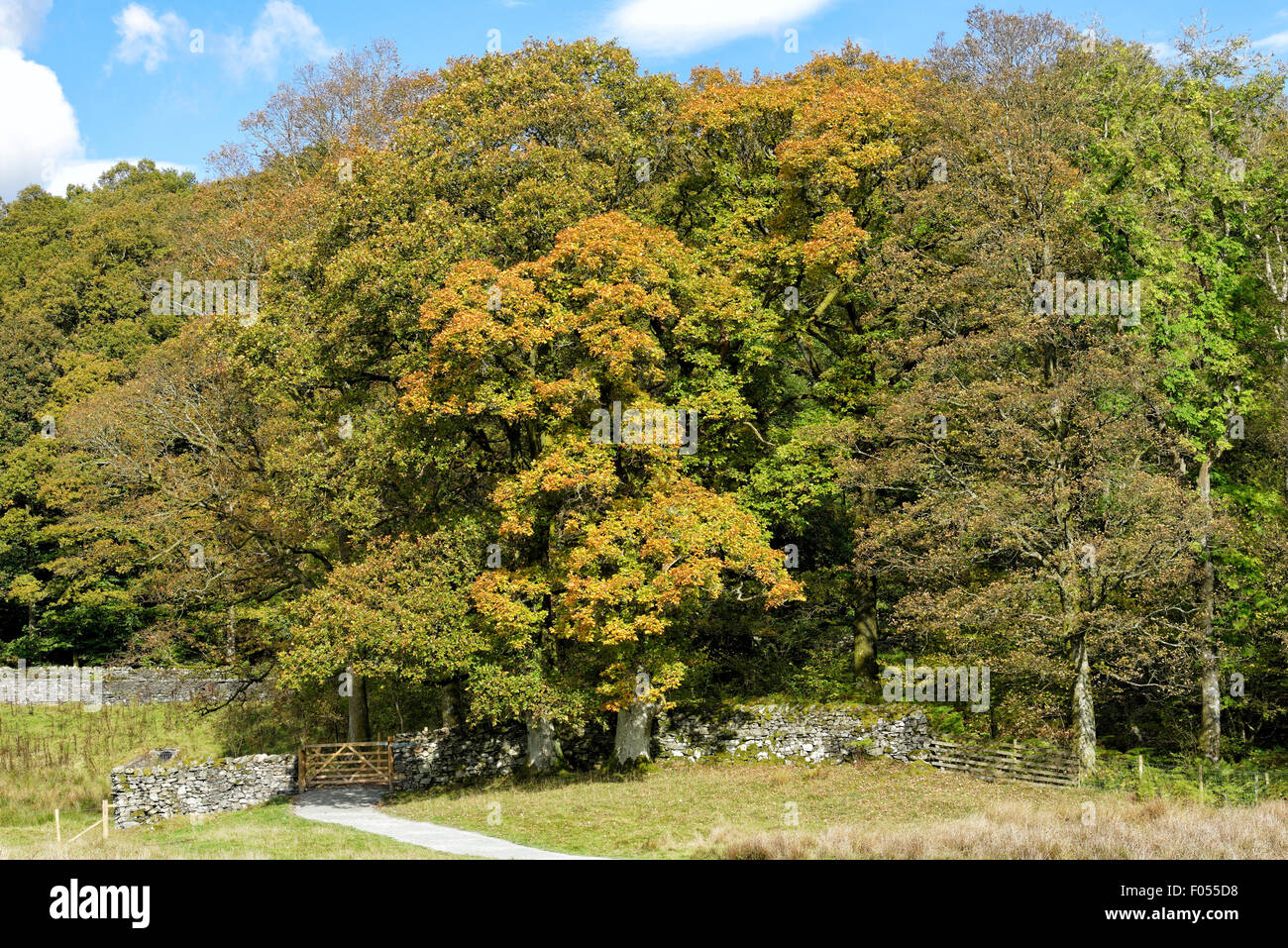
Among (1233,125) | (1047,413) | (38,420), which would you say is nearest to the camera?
(1047,413)

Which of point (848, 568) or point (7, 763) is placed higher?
point (848, 568)

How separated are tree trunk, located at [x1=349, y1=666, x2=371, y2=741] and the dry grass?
15467 mm

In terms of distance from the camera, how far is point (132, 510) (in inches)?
1407

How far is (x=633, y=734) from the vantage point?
29.5m

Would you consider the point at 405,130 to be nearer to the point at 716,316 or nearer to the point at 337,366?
the point at 337,366

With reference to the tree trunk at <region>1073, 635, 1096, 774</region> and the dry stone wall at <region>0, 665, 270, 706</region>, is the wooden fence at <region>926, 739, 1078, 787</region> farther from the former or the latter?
the dry stone wall at <region>0, 665, 270, 706</region>

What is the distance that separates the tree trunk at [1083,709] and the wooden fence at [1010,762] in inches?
19.7

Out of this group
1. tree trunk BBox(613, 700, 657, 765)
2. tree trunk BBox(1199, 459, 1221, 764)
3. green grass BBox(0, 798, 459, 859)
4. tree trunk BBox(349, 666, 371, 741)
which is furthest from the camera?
tree trunk BBox(349, 666, 371, 741)

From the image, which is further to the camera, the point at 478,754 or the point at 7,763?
the point at 7,763

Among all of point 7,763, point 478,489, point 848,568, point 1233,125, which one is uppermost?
point 1233,125

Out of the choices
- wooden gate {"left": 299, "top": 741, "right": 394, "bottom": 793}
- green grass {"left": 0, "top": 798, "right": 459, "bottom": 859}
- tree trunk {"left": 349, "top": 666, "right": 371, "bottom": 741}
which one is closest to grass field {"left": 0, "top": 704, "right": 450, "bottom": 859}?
green grass {"left": 0, "top": 798, "right": 459, "bottom": 859}

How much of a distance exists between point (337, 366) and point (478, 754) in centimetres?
1158

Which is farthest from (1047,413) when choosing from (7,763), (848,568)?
(7,763)

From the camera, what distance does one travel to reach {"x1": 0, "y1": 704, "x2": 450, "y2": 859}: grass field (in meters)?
17.7
